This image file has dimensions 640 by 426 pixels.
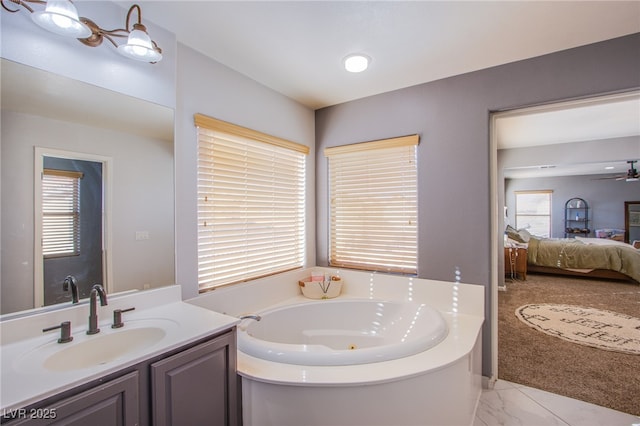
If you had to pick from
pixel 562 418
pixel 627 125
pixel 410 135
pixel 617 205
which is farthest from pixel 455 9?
pixel 617 205

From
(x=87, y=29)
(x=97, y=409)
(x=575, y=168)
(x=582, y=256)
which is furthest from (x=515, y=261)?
(x=87, y=29)

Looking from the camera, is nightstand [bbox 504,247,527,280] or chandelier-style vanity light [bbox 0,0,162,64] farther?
nightstand [bbox 504,247,527,280]

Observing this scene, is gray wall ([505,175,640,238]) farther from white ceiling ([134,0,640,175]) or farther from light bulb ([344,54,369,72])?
light bulb ([344,54,369,72])

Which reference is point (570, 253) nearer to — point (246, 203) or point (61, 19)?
point (246, 203)

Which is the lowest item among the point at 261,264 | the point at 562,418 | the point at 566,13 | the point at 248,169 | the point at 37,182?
the point at 562,418

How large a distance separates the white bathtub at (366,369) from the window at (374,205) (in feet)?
1.63

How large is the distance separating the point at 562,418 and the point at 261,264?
2.41 meters

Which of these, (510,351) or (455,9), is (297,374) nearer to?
(455,9)

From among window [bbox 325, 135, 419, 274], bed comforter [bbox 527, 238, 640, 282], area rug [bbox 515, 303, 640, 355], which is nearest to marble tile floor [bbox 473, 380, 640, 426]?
window [bbox 325, 135, 419, 274]

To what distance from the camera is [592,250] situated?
527 centimetres

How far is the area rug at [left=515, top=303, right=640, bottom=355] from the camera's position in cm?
295

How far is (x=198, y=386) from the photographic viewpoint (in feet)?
4.26

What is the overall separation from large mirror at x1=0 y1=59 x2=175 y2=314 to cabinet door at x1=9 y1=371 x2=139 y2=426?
64 cm

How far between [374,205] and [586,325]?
9.90 ft
